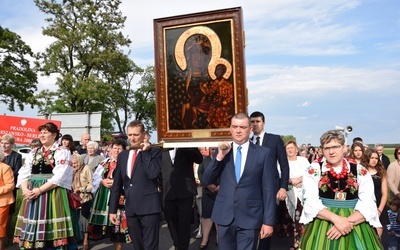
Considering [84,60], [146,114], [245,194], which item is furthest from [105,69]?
[245,194]

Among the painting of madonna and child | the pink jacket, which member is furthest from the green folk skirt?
the pink jacket

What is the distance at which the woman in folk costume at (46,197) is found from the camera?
16.8ft

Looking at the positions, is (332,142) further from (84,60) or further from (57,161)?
(84,60)

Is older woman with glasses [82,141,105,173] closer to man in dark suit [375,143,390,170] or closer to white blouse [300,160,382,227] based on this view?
white blouse [300,160,382,227]

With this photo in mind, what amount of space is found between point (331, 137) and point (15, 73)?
28.3m

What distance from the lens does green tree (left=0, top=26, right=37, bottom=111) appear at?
88.7 ft

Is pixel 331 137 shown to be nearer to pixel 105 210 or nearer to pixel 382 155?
pixel 105 210

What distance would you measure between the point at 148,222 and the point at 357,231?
97.1 inches

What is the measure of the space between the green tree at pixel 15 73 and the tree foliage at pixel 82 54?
1121mm

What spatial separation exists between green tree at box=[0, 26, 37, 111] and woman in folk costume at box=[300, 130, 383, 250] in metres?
27.1

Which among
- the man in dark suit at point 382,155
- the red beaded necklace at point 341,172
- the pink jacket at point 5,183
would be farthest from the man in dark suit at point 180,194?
the man in dark suit at point 382,155

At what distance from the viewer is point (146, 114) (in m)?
46.4

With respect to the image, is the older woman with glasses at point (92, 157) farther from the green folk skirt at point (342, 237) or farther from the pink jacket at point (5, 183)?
the green folk skirt at point (342, 237)

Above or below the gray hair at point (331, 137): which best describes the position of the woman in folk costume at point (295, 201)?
below
